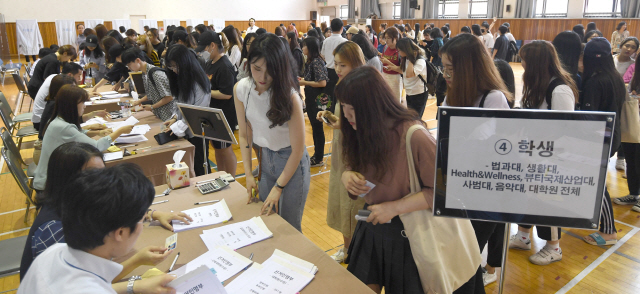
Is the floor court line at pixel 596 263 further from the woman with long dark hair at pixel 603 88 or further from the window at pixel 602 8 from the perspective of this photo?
the window at pixel 602 8

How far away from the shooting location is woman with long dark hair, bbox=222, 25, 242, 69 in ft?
18.4

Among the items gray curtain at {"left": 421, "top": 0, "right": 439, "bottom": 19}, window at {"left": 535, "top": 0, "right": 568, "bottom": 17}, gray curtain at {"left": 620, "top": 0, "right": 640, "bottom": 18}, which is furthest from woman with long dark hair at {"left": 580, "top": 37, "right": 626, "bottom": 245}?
gray curtain at {"left": 421, "top": 0, "right": 439, "bottom": 19}

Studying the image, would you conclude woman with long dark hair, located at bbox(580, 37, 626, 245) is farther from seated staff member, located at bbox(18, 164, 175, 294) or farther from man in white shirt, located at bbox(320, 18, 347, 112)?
seated staff member, located at bbox(18, 164, 175, 294)

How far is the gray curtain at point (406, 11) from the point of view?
1911 cm

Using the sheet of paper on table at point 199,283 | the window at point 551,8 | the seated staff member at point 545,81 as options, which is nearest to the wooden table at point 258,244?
the sheet of paper on table at point 199,283

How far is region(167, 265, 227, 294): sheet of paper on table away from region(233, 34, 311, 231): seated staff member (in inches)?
29.9

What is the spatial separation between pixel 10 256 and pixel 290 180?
174 cm

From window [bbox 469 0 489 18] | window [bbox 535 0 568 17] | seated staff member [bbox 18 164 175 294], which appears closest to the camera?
seated staff member [bbox 18 164 175 294]

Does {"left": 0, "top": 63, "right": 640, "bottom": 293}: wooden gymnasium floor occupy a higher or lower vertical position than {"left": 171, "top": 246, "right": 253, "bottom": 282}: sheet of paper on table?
lower

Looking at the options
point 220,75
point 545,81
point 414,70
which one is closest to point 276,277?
point 545,81

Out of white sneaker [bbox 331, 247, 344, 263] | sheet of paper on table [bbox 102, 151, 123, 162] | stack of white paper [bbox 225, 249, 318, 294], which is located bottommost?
white sneaker [bbox 331, 247, 344, 263]

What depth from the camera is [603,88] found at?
2.92 metres

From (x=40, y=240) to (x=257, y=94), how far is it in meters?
1.07

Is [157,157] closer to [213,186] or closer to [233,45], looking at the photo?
[213,186]
